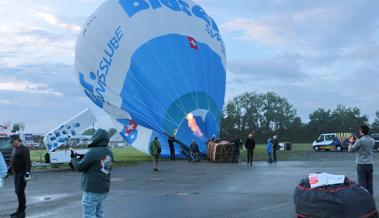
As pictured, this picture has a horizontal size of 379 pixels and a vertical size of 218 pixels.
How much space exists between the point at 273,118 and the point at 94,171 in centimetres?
12768

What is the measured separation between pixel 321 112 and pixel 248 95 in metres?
21.0

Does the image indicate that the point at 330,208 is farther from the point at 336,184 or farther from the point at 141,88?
the point at 141,88

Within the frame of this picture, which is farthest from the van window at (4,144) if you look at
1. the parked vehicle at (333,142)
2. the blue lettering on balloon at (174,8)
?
the parked vehicle at (333,142)

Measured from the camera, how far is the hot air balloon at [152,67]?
27922 mm

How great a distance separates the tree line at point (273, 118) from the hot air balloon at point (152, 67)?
3565 inches

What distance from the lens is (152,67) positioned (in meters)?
28.5

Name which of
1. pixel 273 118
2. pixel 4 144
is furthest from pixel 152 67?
pixel 273 118

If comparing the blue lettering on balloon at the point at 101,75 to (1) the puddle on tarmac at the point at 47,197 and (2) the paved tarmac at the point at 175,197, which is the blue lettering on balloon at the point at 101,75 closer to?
(2) the paved tarmac at the point at 175,197

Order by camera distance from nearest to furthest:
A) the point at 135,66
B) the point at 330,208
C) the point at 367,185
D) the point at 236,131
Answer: the point at 330,208 → the point at 367,185 → the point at 135,66 → the point at 236,131

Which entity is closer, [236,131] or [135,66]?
[135,66]

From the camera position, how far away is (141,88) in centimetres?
2853

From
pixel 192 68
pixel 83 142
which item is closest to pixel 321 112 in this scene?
pixel 83 142

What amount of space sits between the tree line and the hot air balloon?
90.5 m

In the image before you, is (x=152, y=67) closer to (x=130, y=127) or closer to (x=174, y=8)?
(x=174, y=8)
